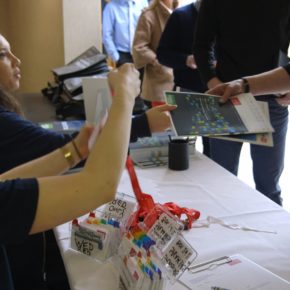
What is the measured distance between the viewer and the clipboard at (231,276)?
0.85 meters

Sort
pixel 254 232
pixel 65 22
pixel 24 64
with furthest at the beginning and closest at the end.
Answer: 1. pixel 24 64
2. pixel 65 22
3. pixel 254 232

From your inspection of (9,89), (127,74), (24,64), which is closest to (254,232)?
(127,74)

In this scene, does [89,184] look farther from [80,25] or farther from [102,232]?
[80,25]

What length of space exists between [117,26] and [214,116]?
322 cm

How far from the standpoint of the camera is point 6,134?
128 centimetres

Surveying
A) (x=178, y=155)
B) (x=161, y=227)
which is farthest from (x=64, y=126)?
(x=161, y=227)

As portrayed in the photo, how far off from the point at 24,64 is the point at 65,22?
2.14 meters

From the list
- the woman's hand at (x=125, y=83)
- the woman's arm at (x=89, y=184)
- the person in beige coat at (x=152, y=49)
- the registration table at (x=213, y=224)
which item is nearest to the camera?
the woman's arm at (x=89, y=184)

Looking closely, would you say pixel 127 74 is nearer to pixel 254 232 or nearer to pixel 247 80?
pixel 254 232

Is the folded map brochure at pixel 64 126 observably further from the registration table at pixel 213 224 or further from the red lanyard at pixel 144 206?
the red lanyard at pixel 144 206

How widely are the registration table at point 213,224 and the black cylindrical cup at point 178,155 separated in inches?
1.0

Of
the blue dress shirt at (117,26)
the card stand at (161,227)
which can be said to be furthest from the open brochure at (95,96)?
the blue dress shirt at (117,26)

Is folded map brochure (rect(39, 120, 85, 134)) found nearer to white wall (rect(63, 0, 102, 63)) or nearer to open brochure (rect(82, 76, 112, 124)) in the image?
open brochure (rect(82, 76, 112, 124))

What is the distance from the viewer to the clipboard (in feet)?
2.79
